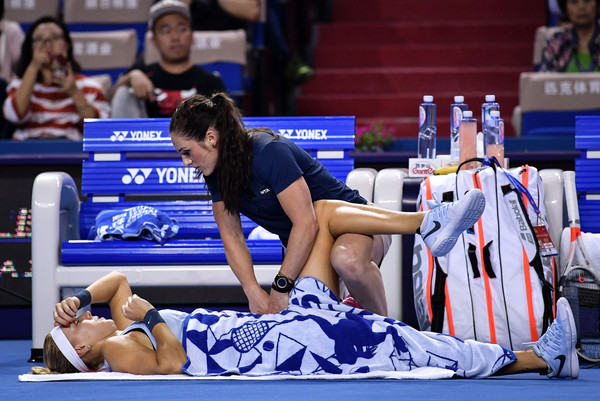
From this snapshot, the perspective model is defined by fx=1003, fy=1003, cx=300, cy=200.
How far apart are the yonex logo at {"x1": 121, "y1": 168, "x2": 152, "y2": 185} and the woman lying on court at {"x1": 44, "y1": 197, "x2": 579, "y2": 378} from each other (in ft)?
4.30

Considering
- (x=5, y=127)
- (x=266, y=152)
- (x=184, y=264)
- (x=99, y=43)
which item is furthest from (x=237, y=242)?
(x=99, y=43)

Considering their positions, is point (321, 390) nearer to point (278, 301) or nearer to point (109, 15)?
point (278, 301)

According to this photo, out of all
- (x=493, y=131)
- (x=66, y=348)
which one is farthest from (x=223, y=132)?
(x=493, y=131)

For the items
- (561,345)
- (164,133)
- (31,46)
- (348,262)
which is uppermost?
(31,46)

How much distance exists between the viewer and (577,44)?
6.25m

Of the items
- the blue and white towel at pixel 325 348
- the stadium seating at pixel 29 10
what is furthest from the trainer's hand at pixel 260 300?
the stadium seating at pixel 29 10

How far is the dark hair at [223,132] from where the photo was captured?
11.0ft

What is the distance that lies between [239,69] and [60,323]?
10.6 feet

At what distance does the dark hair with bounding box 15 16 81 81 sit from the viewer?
5617mm

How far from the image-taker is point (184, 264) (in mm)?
4129

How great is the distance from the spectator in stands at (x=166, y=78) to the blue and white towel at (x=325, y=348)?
2.35m

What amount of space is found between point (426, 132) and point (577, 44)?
83.7 inches

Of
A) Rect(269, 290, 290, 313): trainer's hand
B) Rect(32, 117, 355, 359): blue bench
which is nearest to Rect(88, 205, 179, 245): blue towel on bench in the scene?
Rect(32, 117, 355, 359): blue bench

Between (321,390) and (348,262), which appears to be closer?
(321,390)
